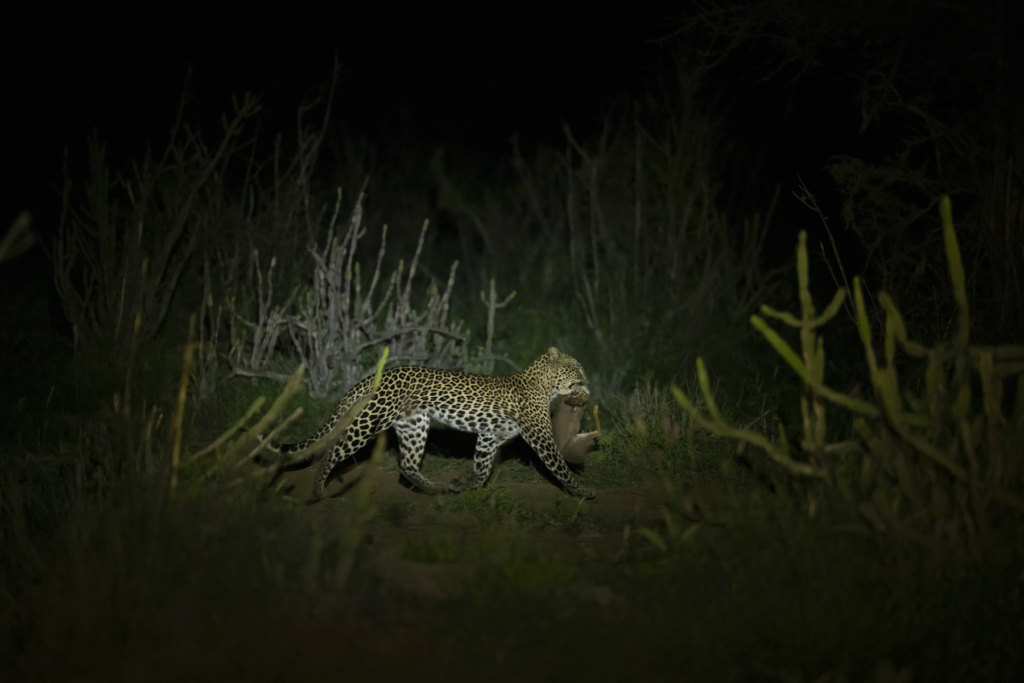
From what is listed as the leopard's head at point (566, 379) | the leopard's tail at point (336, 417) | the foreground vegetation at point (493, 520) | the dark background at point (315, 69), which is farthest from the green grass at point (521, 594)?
the dark background at point (315, 69)

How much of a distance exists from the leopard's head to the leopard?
0.07 ft

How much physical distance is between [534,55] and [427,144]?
346 centimetres

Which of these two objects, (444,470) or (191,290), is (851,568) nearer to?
(444,470)

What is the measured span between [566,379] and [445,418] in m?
0.99

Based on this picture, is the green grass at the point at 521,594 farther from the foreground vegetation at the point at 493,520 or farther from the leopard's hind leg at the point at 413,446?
the leopard's hind leg at the point at 413,446

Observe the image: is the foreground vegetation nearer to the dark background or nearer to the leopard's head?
the leopard's head

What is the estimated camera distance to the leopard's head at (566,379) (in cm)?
663

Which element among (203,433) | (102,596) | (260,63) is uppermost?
(260,63)

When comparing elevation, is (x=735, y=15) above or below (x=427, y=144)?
above

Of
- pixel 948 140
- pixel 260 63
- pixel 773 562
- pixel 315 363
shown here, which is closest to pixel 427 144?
pixel 260 63

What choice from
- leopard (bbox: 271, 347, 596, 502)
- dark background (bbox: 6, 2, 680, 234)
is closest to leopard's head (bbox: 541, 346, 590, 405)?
leopard (bbox: 271, 347, 596, 502)

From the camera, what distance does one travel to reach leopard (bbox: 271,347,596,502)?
611cm

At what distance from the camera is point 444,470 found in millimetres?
7031

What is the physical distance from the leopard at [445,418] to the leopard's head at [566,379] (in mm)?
21
